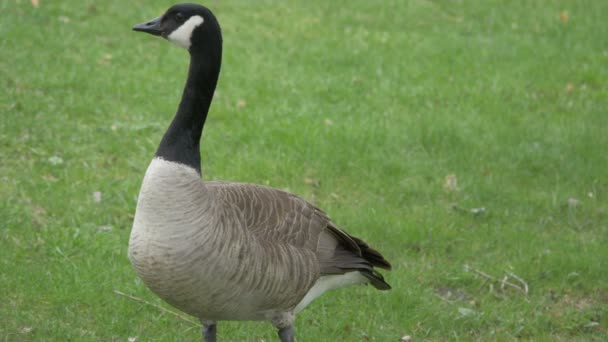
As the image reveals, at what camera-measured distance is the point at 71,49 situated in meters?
8.43

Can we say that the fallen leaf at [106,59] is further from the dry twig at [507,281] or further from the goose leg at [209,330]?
the goose leg at [209,330]

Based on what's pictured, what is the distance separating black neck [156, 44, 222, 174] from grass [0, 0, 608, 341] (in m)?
1.44

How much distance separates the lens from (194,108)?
390 centimetres

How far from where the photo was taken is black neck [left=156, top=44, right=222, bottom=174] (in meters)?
3.82

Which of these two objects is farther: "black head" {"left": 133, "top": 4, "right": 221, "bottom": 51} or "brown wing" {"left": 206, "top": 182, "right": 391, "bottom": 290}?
"brown wing" {"left": 206, "top": 182, "right": 391, "bottom": 290}

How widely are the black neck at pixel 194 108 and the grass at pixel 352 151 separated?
144cm

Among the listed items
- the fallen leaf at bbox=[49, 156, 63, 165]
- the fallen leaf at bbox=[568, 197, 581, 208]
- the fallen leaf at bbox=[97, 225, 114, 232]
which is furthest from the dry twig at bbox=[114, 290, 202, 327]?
the fallen leaf at bbox=[568, 197, 581, 208]

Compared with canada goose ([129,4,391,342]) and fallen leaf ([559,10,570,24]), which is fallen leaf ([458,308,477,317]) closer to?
canada goose ([129,4,391,342])

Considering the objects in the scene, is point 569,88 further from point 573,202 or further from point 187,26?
point 187,26

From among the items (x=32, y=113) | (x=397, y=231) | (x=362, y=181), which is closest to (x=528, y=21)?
(x=362, y=181)

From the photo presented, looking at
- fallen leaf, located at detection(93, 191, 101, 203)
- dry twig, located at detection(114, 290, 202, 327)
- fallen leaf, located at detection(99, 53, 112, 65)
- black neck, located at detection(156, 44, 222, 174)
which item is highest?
black neck, located at detection(156, 44, 222, 174)

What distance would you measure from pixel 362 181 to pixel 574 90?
10.9 ft

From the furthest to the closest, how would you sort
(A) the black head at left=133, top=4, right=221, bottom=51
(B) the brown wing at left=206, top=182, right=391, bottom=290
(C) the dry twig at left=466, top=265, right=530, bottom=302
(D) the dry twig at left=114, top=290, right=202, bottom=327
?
(C) the dry twig at left=466, top=265, right=530, bottom=302 → (D) the dry twig at left=114, top=290, right=202, bottom=327 → (B) the brown wing at left=206, top=182, right=391, bottom=290 → (A) the black head at left=133, top=4, right=221, bottom=51

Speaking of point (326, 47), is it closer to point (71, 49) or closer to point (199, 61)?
point (71, 49)
